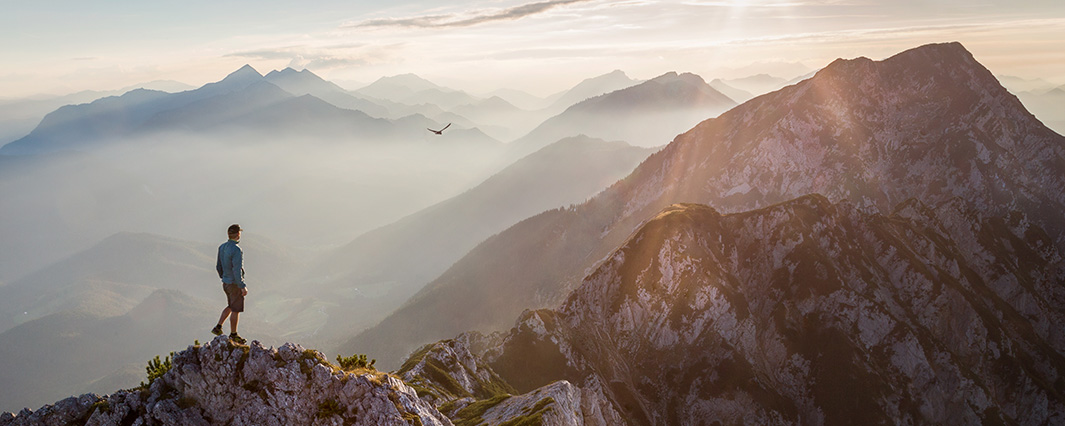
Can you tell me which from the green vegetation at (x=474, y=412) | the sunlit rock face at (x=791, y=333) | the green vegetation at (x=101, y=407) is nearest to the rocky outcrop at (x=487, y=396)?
the green vegetation at (x=474, y=412)

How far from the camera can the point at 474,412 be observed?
7838cm

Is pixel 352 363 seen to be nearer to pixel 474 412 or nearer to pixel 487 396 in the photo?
pixel 474 412

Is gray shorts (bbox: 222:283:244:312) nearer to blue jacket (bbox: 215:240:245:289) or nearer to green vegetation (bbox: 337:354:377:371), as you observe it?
blue jacket (bbox: 215:240:245:289)

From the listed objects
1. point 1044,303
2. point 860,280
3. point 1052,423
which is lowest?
point 1052,423

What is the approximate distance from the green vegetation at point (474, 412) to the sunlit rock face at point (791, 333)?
132 feet

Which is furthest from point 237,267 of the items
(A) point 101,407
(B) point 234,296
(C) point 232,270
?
(A) point 101,407

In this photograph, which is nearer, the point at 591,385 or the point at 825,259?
the point at 591,385

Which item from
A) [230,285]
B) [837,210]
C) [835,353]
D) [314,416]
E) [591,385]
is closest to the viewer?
[230,285]

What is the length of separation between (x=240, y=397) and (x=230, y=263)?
1151 centimetres

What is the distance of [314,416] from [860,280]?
150115 millimetres

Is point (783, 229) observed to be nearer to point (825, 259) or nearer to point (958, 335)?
point (825, 259)

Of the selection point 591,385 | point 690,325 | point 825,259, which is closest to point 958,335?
point 825,259

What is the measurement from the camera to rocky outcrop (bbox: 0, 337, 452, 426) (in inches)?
1355

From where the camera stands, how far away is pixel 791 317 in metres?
138
